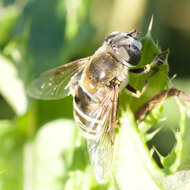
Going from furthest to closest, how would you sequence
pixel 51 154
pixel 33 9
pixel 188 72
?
1. pixel 188 72
2. pixel 33 9
3. pixel 51 154

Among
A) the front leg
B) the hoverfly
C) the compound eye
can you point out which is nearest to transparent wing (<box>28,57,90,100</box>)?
the hoverfly

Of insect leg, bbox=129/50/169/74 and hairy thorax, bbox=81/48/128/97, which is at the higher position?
insect leg, bbox=129/50/169/74

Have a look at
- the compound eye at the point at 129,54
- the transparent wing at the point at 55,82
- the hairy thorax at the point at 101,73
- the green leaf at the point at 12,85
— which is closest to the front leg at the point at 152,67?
the compound eye at the point at 129,54

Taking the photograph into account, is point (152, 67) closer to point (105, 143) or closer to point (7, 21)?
point (105, 143)

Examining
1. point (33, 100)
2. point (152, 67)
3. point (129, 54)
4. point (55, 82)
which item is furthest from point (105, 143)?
point (33, 100)

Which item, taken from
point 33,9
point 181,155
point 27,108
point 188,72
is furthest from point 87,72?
point 188,72

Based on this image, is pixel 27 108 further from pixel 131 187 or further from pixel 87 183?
pixel 131 187

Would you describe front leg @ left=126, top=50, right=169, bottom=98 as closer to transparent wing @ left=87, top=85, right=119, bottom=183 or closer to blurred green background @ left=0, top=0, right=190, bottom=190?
transparent wing @ left=87, top=85, right=119, bottom=183
